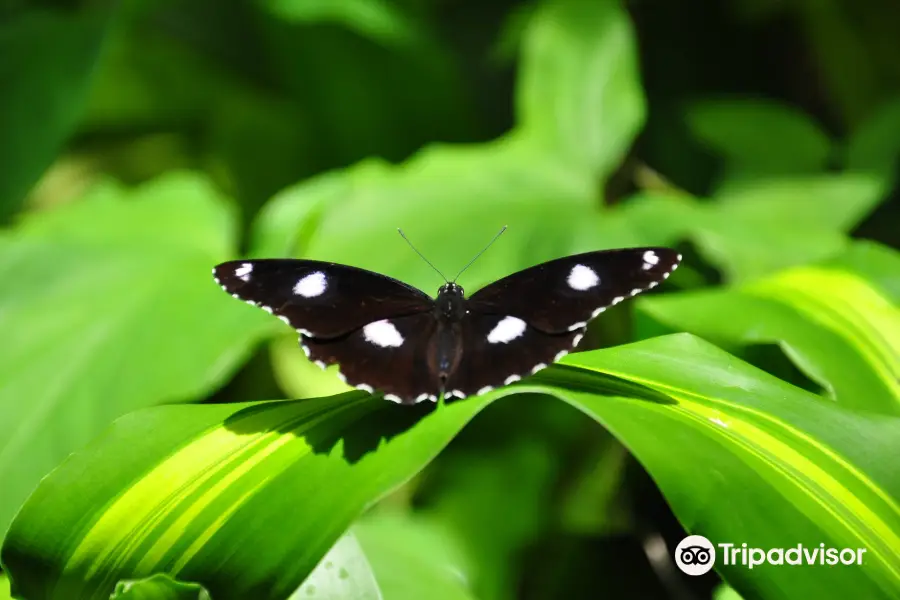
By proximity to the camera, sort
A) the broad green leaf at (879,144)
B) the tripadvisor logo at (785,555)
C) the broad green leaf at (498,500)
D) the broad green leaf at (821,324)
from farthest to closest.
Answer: the broad green leaf at (879,144) → the broad green leaf at (498,500) → the broad green leaf at (821,324) → the tripadvisor logo at (785,555)

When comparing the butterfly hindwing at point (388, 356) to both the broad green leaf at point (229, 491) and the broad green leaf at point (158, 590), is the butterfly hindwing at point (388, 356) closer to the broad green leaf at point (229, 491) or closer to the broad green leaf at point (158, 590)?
the broad green leaf at point (229, 491)

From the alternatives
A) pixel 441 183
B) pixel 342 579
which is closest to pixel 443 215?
pixel 441 183

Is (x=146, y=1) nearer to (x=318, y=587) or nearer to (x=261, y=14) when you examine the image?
(x=261, y=14)

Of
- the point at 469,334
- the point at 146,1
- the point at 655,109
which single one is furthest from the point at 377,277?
the point at 146,1

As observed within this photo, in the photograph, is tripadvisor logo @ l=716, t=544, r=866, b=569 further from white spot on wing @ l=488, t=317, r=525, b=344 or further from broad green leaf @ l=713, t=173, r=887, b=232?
broad green leaf @ l=713, t=173, r=887, b=232

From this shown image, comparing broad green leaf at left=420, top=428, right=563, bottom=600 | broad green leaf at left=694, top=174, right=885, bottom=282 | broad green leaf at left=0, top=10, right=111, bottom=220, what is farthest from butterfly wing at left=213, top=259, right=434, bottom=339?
broad green leaf at left=0, top=10, right=111, bottom=220

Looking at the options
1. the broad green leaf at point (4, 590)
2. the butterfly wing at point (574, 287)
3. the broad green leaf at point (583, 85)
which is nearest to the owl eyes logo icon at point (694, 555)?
the butterfly wing at point (574, 287)
